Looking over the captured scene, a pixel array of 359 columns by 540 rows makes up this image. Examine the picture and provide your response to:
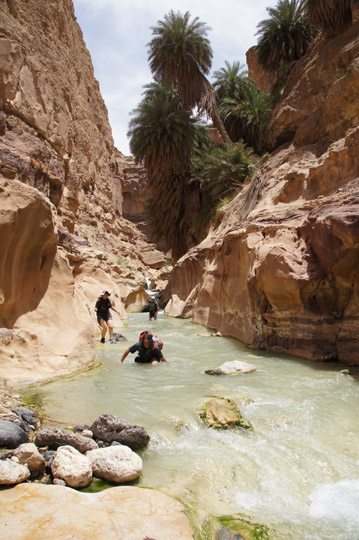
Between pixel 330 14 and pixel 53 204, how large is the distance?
13.8 m

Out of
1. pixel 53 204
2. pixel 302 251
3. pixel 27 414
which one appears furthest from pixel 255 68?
pixel 27 414

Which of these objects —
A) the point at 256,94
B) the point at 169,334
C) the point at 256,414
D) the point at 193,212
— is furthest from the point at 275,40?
the point at 256,414

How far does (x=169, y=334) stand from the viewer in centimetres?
1019

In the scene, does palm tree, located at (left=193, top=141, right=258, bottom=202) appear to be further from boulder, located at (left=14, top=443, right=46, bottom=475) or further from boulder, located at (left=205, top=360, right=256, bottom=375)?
boulder, located at (left=14, top=443, right=46, bottom=475)

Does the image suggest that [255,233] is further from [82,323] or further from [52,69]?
[52,69]

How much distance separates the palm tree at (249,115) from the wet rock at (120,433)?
711 inches

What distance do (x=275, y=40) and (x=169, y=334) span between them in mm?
18020

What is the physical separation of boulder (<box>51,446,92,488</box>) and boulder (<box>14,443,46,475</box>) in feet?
0.28

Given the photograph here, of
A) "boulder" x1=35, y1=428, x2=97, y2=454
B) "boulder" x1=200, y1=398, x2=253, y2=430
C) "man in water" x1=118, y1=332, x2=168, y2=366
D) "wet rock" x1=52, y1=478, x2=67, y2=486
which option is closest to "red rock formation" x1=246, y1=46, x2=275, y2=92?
"man in water" x1=118, y1=332, x2=168, y2=366

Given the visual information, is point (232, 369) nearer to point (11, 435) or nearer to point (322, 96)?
point (11, 435)

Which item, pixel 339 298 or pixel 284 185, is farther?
pixel 284 185

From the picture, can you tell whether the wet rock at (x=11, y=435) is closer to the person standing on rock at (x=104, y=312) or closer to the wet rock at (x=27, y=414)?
the wet rock at (x=27, y=414)

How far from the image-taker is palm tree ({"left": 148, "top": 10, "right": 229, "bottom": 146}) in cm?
1928

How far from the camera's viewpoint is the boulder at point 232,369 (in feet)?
18.6
